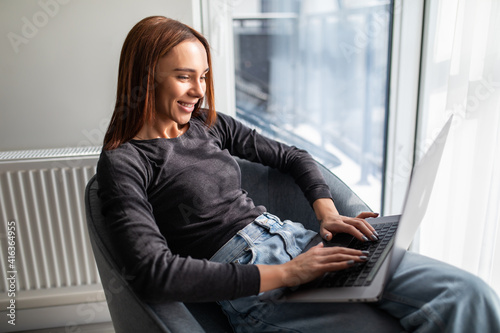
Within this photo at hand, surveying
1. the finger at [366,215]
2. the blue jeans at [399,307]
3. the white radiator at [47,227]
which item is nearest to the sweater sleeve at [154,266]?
the blue jeans at [399,307]

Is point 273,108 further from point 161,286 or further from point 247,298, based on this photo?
point 161,286

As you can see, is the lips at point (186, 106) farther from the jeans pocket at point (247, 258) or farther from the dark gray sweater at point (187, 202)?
the jeans pocket at point (247, 258)

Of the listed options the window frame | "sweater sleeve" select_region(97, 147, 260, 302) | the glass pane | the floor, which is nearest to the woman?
"sweater sleeve" select_region(97, 147, 260, 302)

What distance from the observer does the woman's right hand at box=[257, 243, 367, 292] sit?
802mm

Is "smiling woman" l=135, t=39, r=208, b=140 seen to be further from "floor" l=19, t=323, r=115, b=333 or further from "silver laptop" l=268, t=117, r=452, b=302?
"floor" l=19, t=323, r=115, b=333

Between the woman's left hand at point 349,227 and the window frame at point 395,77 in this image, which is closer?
the woman's left hand at point 349,227

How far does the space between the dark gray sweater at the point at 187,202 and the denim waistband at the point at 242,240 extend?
21 millimetres

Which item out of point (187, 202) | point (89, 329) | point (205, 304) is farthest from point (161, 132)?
point (89, 329)

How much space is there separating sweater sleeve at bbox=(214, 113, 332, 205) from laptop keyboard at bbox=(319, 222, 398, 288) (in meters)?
0.31

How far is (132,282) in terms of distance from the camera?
2.57 feet

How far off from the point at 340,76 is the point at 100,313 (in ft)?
4.56

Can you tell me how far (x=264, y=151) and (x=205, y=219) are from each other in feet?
1.11

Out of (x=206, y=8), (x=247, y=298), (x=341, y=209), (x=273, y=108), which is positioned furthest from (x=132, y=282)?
(x=273, y=108)

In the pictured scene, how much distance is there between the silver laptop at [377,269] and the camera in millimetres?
711
